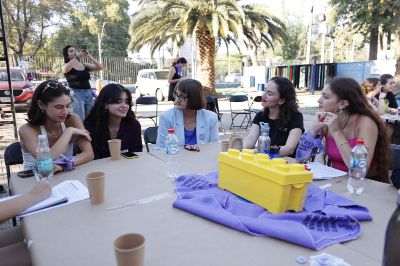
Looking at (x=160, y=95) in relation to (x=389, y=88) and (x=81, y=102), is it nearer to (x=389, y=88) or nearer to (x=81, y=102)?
(x=81, y=102)

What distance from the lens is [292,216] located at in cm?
130

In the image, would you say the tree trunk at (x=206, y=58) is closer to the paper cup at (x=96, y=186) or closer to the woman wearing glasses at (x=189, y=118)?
the woman wearing glasses at (x=189, y=118)

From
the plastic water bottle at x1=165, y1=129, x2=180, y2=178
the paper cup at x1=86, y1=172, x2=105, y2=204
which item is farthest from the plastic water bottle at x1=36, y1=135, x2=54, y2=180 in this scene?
the plastic water bottle at x1=165, y1=129, x2=180, y2=178

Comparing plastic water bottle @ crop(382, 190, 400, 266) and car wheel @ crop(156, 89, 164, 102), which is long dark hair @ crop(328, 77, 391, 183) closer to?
plastic water bottle @ crop(382, 190, 400, 266)

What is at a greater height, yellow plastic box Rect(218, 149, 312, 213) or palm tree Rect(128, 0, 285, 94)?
palm tree Rect(128, 0, 285, 94)

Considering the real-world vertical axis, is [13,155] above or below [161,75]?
below

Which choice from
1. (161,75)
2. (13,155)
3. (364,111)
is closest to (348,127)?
(364,111)

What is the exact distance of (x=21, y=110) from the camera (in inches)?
438

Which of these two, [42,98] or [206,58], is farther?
[206,58]

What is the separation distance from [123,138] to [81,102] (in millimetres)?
3016

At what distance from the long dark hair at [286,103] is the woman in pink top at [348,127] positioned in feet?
1.07

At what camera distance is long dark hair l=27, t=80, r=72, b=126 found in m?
2.42

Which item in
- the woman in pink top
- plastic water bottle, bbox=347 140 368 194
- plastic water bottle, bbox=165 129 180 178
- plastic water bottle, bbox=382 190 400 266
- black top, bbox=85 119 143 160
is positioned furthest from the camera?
black top, bbox=85 119 143 160

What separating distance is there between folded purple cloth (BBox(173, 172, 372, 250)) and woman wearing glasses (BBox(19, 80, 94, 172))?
1.09 m
